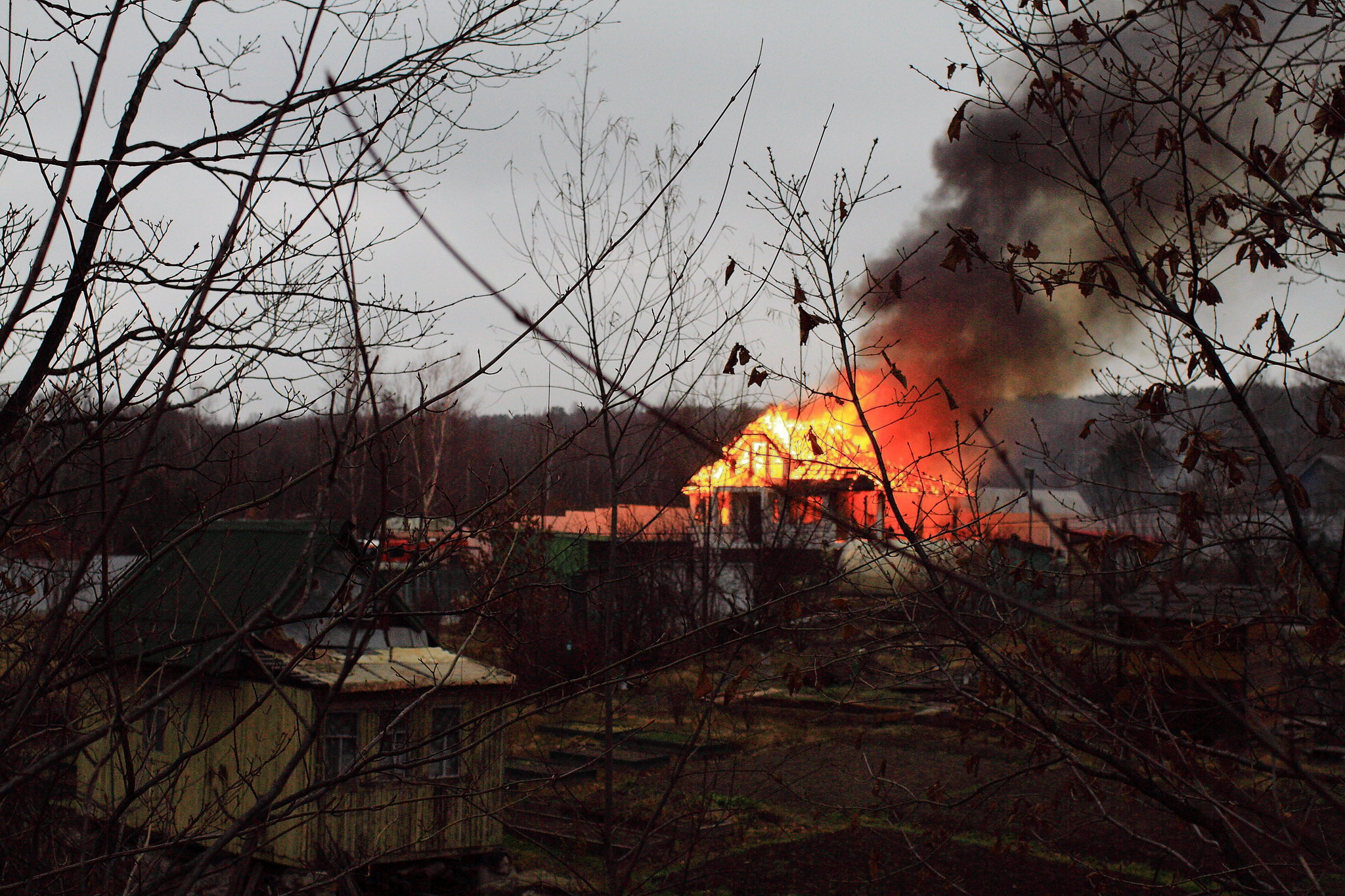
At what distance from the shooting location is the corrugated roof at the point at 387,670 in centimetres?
959

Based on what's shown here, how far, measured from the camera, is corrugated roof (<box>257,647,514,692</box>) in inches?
378

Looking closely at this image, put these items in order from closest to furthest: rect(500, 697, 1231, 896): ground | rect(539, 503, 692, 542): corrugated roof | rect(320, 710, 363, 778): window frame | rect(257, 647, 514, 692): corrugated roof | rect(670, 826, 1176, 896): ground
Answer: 1. rect(257, 647, 514, 692): corrugated roof
2. rect(320, 710, 363, 778): window frame
3. rect(500, 697, 1231, 896): ground
4. rect(670, 826, 1176, 896): ground
5. rect(539, 503, 692, 542): corrugated roof

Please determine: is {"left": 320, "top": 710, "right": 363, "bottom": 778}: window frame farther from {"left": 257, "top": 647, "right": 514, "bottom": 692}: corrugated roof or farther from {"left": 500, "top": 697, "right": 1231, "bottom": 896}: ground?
{"left": 500, "top": 697, "right": 1231, "bottom": 896}: ground

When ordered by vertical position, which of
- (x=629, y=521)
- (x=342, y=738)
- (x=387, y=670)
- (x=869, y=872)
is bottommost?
(x=869, y=872)

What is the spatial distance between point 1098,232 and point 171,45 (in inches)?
135

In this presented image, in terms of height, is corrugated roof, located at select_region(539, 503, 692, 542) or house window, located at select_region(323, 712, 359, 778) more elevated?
corrugated roof, located at select_region(539, 503, 692, 542)

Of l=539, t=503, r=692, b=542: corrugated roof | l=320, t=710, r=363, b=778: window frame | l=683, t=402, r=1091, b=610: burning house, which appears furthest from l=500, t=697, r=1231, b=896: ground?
l=539, t=503, r=692, b=542: corrugated roof

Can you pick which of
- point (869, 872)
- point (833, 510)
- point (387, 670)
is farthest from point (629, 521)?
point (833, 510)

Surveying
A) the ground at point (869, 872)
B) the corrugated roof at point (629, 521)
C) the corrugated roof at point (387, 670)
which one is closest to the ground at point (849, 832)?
the ground at point (869, 872)

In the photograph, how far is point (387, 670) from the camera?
1108cm

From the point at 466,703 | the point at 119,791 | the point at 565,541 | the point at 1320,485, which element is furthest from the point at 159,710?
the point at 1320,485

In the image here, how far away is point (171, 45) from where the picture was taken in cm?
359

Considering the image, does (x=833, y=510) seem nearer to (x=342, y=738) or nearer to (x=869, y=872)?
(x=342, y=738)

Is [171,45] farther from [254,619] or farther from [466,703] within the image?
[466,703]
